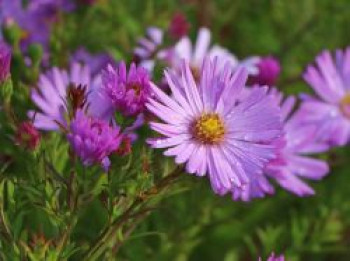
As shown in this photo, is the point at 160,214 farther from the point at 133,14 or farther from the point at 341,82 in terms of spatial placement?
the point at 133,14

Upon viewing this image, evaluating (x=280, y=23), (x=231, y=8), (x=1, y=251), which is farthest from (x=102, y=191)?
(x=280, y=23)

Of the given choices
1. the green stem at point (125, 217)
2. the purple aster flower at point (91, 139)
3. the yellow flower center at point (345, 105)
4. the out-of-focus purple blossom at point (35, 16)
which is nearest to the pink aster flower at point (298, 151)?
the yellow flower center at point (345, 105)

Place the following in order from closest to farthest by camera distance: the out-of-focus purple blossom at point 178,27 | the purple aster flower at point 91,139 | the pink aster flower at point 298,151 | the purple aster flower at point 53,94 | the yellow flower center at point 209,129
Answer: the purple aster flower at point 91,139 < the yellow flower center at point 209,129 < the purple aster flower at point 53,94 < the pink aster flower at point 298,151 < the out-of-focus purple blossom at point 178,27

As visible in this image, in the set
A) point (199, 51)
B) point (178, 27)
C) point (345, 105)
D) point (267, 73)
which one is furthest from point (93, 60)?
point (345, 105)

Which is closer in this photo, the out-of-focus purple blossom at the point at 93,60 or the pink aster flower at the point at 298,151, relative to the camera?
the pink aster flower at the point at 298,151

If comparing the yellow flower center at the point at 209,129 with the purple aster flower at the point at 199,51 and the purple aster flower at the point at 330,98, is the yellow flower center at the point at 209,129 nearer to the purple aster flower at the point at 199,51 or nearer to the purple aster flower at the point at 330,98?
the purple aster flower at the point at 330,98

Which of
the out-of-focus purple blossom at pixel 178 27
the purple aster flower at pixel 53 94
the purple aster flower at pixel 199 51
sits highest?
the out-of-focus purple blossom at pixel 178 27

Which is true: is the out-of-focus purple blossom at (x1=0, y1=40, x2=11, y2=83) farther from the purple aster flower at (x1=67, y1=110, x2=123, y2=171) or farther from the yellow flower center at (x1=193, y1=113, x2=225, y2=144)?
the yellow flower center at (x1=193, y1=113, x2=225, y2=144)
